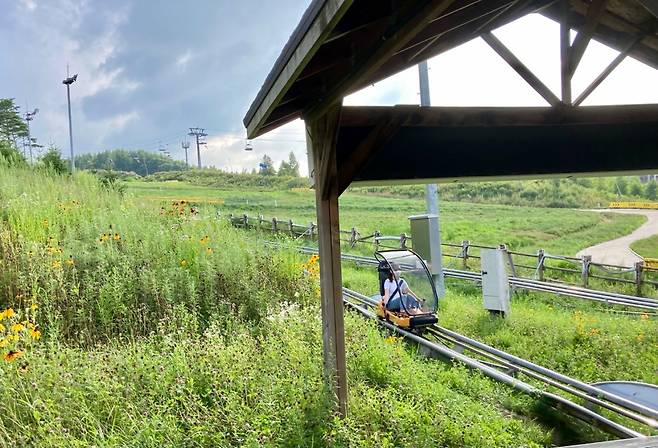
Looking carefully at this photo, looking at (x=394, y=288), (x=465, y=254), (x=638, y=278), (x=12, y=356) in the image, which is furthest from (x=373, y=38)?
(x=465, y=254)

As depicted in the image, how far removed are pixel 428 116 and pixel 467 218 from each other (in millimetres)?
21204

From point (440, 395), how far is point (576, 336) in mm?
4194

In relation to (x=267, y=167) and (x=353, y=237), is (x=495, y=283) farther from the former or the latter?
(x=267, y=167)

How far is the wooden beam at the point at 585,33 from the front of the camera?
3482 millimetres

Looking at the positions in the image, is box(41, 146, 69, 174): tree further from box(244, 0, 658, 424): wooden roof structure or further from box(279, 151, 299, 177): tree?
box(279, 151, 299, 177): tree

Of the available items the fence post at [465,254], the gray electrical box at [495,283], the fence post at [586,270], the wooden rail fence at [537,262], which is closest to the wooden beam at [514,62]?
the gray electrical box at [495,283]

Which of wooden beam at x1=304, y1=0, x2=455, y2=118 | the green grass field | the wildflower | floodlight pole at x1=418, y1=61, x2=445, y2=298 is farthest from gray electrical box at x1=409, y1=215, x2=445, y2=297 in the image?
the green grass field

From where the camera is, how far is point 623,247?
61.0ft

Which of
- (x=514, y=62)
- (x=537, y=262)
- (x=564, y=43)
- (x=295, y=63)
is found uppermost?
(x=564, y=43)

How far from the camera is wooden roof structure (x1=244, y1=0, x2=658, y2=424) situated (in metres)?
2.59

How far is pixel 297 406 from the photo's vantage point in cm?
328

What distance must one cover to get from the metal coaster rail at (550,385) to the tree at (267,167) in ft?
52.2

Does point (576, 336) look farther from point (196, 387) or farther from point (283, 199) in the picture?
point (283, 199)

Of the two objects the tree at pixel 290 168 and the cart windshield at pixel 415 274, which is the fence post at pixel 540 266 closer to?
the cart windshield at pixel 415 274
